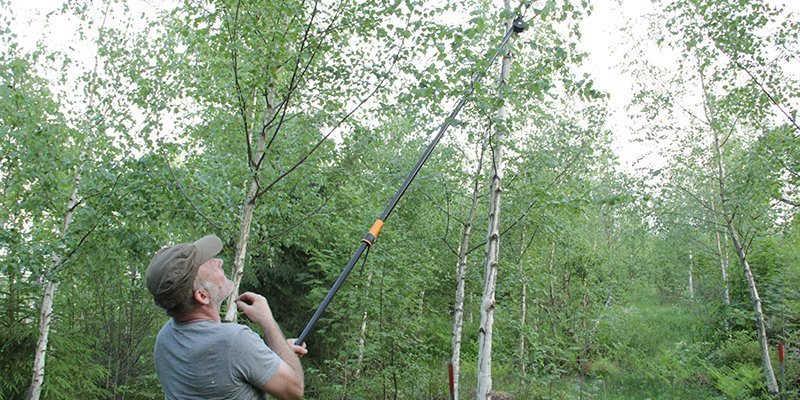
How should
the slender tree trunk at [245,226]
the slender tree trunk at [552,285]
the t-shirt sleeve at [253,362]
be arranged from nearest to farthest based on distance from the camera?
the t-shirt sleeve at [253,362] < the slender tree trunk at [245,226] < the slender tree trunk at [552,285]

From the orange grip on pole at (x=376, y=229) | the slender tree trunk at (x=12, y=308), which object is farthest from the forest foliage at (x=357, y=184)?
the orange grip on pole at (x=376, y=229)

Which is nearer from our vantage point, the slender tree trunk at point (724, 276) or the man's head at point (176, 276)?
the man's head at point (176, 276)

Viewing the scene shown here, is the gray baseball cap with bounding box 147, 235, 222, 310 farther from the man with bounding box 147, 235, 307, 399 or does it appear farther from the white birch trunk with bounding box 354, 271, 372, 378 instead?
the white birch trunk with bounding box 354, 271, 372, 378

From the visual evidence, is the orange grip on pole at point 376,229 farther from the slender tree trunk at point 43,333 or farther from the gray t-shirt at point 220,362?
the slender tree trunk at point 43,333

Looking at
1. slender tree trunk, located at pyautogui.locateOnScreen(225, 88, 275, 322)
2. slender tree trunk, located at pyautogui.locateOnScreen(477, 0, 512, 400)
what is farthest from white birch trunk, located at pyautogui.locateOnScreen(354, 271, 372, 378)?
slender tree trunk, located at pyautogui.locateOnScreen(225, 88, 275, 322)

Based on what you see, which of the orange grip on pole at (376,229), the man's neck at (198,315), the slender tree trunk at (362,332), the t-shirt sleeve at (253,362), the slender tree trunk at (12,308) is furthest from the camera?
the slender tree trunk at (362,332)

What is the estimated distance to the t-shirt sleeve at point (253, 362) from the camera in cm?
163

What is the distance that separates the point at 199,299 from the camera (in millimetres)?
1707

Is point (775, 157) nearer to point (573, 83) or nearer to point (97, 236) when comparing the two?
point (573, 83)

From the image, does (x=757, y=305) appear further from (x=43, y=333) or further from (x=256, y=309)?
(x=43, y=333)

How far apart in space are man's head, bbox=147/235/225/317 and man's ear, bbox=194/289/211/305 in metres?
0.01

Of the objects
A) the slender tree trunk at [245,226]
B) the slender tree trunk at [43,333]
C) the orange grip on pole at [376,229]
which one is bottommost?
the slender tree trunk at [43,333]

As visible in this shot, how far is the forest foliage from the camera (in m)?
5.23

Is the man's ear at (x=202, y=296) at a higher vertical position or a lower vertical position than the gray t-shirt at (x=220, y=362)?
higher
